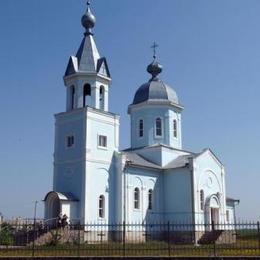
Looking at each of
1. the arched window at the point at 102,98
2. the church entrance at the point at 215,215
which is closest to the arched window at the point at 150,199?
the church entrance at the point at 215,215

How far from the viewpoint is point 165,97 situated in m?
35.9

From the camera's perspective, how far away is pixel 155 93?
3606cm

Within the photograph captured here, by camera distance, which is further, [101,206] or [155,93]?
[155,93]

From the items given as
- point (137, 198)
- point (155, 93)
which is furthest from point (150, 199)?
point (155, 93)

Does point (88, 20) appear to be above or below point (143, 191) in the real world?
above

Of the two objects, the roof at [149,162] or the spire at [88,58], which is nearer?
the spire at [88,58]

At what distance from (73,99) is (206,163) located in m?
10.9

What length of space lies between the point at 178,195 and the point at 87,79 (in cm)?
1023

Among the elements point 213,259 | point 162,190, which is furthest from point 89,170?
point 213,259

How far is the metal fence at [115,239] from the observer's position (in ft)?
59.4

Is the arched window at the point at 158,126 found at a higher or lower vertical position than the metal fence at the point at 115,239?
higher

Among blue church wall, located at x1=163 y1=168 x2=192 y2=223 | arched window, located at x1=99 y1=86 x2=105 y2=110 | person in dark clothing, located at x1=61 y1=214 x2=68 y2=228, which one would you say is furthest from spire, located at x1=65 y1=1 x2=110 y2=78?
person in dark clothing, located at x1=61 y1=214 x2=68 y2=228

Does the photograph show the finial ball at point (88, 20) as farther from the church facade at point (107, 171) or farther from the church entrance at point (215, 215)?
the church entrance at point (215, 215)

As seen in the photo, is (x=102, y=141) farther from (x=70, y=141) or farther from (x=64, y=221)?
(x=64, y=221)
